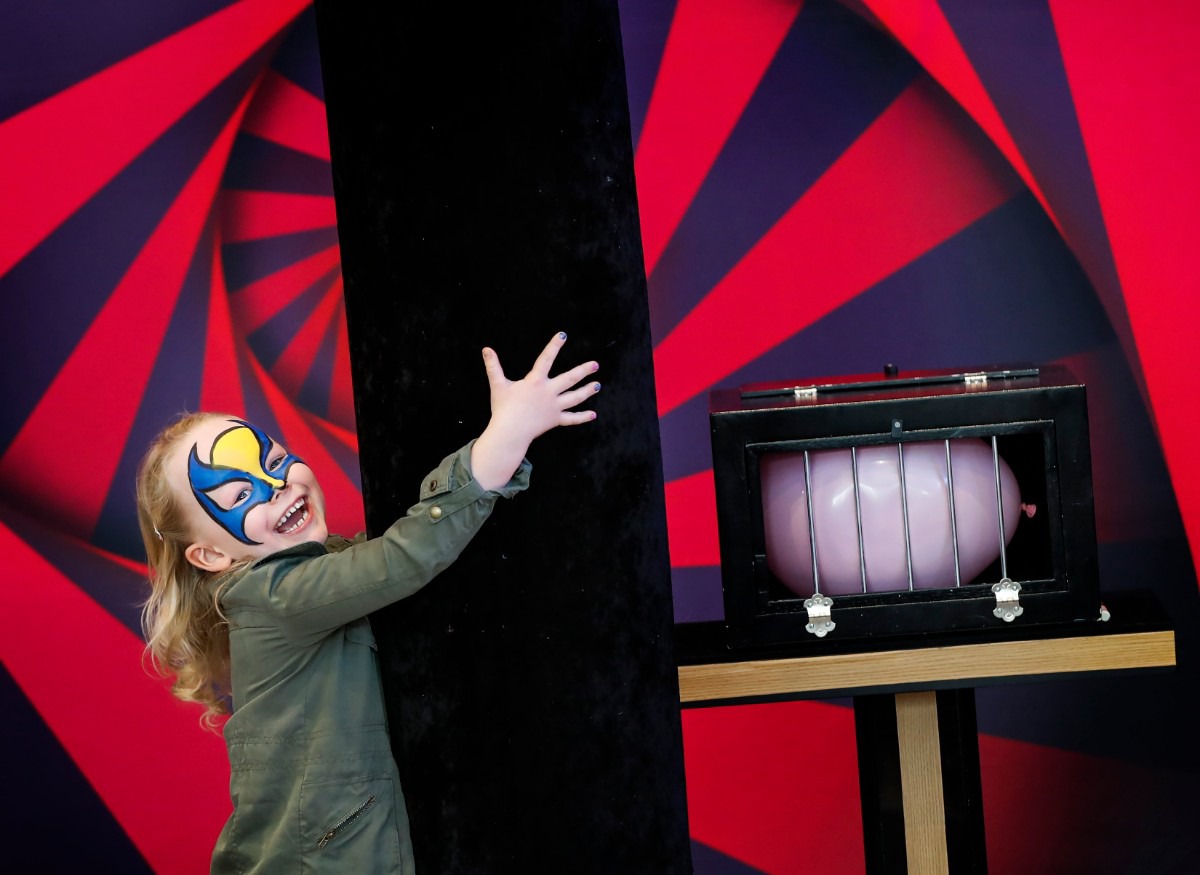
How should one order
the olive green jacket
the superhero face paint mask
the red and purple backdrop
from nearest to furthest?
the olive green jacket < the superhero face paint mask < the red and purple backdrop

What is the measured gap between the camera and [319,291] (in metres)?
2.54

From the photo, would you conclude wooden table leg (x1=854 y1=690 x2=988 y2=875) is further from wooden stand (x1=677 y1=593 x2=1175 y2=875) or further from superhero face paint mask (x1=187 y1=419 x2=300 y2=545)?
superhero face paint mask (x1=187 y1=419 x2=300 y2=545)

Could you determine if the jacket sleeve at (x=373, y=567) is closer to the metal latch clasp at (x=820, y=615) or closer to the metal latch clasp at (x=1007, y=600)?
the metal latch clasp at (x=820, y=615)

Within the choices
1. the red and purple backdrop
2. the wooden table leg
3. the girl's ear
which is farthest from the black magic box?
the red and purple backdrop

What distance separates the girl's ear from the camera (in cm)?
157

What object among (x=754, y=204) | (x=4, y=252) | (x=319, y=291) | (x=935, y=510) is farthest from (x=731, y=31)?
(x=4, y=252)

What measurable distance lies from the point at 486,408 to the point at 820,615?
53cm

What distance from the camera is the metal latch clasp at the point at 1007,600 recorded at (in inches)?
57.6

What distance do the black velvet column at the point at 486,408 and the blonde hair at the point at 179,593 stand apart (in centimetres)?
46

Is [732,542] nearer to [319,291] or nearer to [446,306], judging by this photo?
[446,306]

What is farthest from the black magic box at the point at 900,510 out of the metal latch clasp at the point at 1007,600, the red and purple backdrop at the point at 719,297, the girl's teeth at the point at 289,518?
the red and purple backdrop at the point at 719,297

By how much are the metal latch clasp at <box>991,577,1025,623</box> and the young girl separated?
66cm

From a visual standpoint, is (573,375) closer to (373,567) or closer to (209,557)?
(373,567)

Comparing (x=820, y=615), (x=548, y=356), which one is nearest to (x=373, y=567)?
(x=548, y=356)
